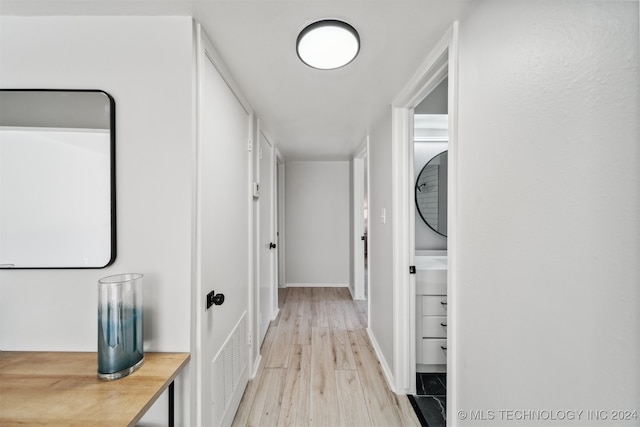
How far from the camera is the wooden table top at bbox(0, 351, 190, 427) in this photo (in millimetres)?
792

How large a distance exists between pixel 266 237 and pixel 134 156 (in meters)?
1.87

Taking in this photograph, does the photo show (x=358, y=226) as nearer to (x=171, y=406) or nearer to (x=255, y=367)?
(x=255, y=367)

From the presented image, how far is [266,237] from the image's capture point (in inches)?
116

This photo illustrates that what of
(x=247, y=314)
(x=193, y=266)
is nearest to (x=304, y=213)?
(x=247, y=314)

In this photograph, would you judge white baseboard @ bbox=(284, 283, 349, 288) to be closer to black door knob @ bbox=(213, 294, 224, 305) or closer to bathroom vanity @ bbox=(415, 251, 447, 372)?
bathroom vanity @ bbox=(415, 251, 447, 372)

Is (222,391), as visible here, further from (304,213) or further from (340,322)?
(304,213)

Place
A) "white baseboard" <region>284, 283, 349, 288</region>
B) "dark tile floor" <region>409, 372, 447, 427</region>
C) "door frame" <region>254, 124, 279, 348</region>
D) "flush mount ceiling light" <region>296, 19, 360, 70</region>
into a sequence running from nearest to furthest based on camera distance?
"flush mount ceiling light" <region>296, 19, 360, 70</region>
"dark tile floor" <region>409, 372, 447, 427</region>
"door frame" <region>254, 124, 279, 348</region>
"white baseboard" <region>284, 283, 349, 288</region>

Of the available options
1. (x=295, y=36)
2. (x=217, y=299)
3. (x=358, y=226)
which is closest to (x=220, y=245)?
(x=217, y=299)

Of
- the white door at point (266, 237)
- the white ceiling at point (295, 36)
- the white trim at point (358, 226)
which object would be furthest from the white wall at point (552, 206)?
the white trim at point (358, 226)

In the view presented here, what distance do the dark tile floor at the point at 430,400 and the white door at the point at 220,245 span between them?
47.7 inches

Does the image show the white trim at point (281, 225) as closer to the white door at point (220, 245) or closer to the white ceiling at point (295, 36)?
the white ceiling at point (295, 36)

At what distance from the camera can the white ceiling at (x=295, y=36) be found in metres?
1.09

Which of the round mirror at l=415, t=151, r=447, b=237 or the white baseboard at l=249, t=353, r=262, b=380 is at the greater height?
the round mirror at l=415, t=151, r=447, b=237

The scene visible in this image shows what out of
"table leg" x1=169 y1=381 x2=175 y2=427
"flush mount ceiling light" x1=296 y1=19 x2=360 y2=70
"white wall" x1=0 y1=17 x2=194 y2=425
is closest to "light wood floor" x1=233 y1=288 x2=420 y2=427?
"table leg" x1=169 y1=381 x2=175 y2=427
